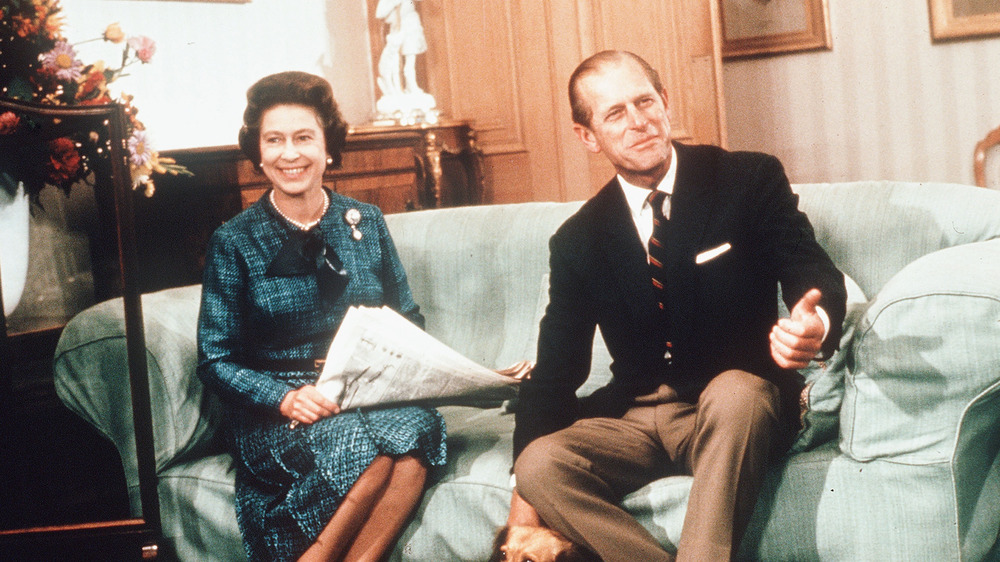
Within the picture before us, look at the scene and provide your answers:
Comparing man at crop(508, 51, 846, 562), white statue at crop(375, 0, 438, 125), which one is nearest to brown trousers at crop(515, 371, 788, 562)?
man at crop(508, 51, 846, 562)

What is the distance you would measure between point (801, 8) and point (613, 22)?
1001 mm

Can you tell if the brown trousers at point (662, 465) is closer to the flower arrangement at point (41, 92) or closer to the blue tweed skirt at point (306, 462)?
the blue tweed skirt at point (306, 462)

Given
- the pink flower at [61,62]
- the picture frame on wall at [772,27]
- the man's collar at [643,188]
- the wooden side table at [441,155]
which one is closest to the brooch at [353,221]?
the man's collar at [643,188]

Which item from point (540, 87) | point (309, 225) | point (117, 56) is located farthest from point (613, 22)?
point (309, 225)

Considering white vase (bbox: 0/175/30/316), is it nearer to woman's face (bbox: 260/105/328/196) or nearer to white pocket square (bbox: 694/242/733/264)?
woman's face (bbox: 260/105/328/196)

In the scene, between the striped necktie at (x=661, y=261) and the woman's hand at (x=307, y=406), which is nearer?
the striped necktie at (x=661, y=261)

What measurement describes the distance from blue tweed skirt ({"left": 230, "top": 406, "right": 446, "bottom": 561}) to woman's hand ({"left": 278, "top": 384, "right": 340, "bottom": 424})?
3 centimetres

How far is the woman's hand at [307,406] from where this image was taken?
1752mm

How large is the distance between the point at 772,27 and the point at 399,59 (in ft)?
6.00

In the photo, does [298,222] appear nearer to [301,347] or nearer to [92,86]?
[301,347]

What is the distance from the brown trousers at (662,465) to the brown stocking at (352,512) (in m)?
0.30

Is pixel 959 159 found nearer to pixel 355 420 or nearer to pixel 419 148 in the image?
pixel 419 148

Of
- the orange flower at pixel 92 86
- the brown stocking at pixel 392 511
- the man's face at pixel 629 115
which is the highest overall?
the orange flower at pixel 92 86

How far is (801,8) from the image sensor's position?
4344 millimetres
